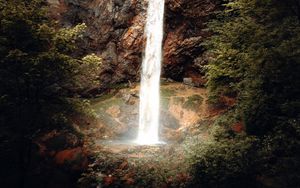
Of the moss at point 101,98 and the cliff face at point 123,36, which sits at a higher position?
the cliff face at point 123,36

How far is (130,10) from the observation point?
27016 millimetres

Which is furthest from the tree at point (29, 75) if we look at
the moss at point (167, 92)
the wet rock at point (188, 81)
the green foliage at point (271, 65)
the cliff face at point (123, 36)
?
the wet rock at point (188, 81)

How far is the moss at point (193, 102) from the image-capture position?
24.0 m

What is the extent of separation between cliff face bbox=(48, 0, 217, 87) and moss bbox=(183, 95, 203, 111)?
7.16 feet

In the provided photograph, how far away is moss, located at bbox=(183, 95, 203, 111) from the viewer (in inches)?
944

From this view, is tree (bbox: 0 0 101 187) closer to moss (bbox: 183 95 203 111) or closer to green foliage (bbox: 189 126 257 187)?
green foliage (bbox: 189 126 257 187)

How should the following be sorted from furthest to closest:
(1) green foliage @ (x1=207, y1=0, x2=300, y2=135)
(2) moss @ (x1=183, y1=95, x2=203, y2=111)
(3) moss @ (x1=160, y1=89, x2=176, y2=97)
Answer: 1. (3) moss @ (x1=160, y1=89, x2=176, y2=97)
2. (2) moss @ (x1=183, y1=95, x2=203, y2=111)
3. (1) green foliage @ (x1=207, y1=0, x2=300, y2=135)

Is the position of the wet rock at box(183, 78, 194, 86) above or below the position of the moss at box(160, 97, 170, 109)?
above

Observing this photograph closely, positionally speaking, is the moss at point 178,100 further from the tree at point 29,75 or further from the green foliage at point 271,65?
the tree at point 29,75

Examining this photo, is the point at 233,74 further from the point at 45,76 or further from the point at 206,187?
the point at 45,76

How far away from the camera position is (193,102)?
24.3 m

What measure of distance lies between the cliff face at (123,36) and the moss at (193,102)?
2.18 meters

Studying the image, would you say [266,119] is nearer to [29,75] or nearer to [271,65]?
[271,65]

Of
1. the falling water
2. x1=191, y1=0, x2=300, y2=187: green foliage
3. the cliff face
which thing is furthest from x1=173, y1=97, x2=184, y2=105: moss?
x1=191, y1=0, x2=300, y2=187: green foliage
